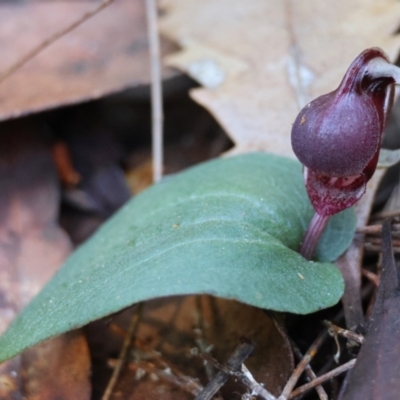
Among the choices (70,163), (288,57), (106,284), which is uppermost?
(288,57)

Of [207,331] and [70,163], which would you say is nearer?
[207,331]

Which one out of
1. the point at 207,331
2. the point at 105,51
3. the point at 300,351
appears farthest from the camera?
the point at 105,51

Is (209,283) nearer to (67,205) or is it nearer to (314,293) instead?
(314,293)

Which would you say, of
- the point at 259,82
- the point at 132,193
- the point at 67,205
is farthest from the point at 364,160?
the point at 67,205

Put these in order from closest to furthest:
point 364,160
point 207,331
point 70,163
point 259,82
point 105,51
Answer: point 364,160 < point 207,331 < point 259,82 < point 70,163 < point 105,51

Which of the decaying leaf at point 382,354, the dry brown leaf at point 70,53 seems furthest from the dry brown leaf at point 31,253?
the decaying leaf at point 382,354

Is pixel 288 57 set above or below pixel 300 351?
above

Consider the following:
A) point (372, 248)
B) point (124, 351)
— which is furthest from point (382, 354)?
point (124, 351)
